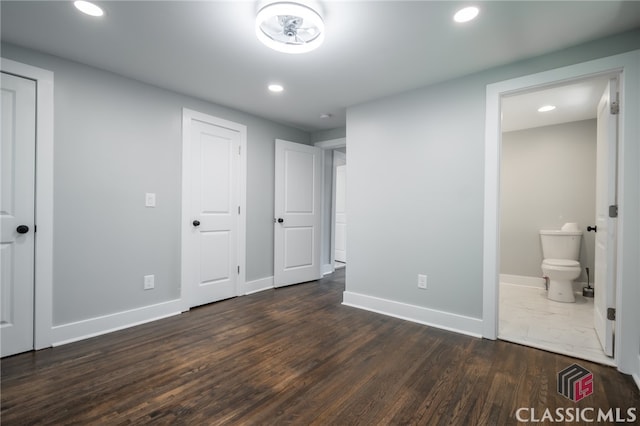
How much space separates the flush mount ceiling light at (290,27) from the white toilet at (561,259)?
12.2 ft

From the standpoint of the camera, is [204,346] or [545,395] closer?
[545,395]

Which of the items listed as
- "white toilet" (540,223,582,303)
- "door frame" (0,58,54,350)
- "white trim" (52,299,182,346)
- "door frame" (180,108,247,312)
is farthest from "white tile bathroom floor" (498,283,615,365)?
"door frame" (0,58,54,350)

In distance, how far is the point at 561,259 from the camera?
12.4 ft

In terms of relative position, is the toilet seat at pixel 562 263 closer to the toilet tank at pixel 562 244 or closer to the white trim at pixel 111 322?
the toilet tank at pixel 562 244

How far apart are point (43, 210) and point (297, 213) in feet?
9.02

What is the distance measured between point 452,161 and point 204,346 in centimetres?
270

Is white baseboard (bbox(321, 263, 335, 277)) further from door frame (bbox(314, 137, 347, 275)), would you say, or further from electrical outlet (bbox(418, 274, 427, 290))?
electrical outlet (bbox(418, 274, 427, 290))

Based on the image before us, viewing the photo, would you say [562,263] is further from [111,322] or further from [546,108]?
[111,322]

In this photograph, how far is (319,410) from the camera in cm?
157

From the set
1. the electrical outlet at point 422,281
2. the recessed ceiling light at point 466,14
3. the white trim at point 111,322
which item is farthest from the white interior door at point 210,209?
the recessed ceiling light at point 466,14

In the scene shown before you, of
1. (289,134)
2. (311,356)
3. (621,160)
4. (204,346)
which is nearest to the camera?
(621,160)

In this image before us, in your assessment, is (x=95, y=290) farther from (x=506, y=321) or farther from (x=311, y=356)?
(x=506, y=321)

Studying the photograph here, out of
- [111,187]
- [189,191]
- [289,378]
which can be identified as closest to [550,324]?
[289,378]

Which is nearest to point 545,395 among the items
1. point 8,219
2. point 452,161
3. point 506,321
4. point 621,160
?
point 506,321
